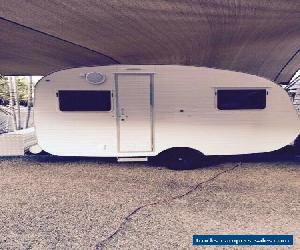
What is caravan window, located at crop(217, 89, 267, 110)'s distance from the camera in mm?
6754

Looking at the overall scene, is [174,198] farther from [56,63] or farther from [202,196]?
[56,63]

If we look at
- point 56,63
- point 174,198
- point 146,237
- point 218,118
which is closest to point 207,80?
point 218,118

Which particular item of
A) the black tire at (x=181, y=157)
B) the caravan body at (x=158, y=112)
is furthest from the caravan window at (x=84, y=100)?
the black tire at (x=181, y=157)

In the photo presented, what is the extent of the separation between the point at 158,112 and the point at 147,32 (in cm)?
202

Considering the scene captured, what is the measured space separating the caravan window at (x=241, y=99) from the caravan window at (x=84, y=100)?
3.01 meters

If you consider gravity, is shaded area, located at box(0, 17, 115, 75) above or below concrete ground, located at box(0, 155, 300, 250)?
above

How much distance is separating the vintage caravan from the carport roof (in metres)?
0.93

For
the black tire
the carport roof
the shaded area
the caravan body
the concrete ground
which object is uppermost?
the carport roof

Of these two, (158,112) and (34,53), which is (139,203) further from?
(34,53)

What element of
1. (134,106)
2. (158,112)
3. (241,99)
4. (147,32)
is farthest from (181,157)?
(147,32)

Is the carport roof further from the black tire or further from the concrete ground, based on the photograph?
the concrete ground

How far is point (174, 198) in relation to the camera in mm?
5199

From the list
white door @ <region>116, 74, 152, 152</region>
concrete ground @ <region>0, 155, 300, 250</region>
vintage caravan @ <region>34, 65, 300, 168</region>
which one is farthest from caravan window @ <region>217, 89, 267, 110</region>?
white door @ <region>116, 74, 152, 152</region>

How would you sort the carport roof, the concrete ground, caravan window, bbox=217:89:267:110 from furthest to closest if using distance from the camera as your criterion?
caravan window, bbox=217:89:267:110 < the carport roof < the concrete ground
